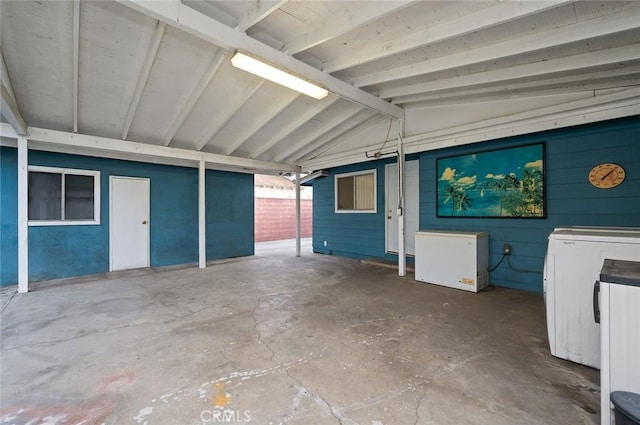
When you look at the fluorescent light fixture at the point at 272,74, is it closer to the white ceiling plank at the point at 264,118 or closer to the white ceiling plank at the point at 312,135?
the white ceiling plank at the point at 264,118

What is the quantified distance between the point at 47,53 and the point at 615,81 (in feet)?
21.6

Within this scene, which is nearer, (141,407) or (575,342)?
(141,407)

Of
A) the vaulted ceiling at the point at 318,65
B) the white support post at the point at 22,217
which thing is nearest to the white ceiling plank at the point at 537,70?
the vaulted ceiling at the point at 318,65

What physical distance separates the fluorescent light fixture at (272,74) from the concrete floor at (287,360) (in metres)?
2.88

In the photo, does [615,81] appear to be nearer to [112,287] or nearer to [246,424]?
[246,424]

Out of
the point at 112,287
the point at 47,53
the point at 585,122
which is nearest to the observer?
the point at 47,53

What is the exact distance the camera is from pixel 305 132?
5.85 meters

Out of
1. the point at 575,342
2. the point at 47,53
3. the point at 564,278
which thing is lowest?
the point at 575,342

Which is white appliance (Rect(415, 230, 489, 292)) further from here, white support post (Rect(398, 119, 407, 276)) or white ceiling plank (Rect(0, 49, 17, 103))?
white ceiling plank (Rect(0, 49, 17, 103))

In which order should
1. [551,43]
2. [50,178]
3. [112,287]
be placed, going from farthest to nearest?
[50,178], [112,287], [551,43]

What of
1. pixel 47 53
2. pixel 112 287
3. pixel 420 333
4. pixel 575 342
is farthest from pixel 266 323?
pixel 47 53

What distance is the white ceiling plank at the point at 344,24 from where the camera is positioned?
256cm

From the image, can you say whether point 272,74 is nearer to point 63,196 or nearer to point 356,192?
point 356,192

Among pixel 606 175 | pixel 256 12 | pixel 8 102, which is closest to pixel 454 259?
pixel 606 175
